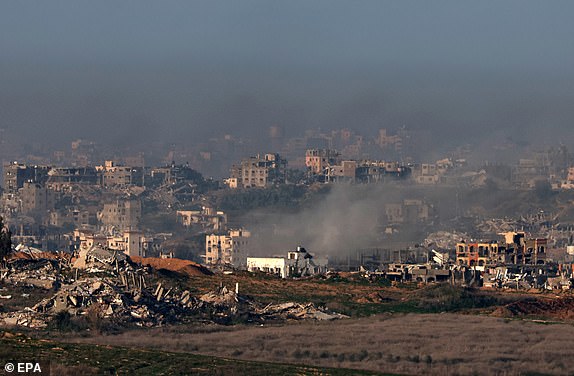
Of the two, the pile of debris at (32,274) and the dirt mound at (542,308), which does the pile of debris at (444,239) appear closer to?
the dirt mound at (542,308)

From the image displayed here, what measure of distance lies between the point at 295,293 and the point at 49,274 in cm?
1259

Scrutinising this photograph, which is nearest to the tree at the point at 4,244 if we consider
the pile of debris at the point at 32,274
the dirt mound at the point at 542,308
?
the pile of debris at the point at 32,274

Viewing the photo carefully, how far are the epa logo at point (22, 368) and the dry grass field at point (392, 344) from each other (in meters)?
9.91

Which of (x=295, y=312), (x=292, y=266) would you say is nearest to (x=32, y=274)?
(x=295, y=312)

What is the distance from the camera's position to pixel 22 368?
39469 mm

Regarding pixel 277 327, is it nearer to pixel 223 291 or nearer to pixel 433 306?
pixel 223 291

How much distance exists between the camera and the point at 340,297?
75.2m

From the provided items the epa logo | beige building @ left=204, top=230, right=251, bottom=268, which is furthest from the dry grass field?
beige building @ left=204, top=230, right=251, bottom=268

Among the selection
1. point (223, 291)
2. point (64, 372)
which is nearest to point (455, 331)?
point (223, 291)

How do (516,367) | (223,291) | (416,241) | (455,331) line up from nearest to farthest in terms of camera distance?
(516,367) → (455,331) → (223,291) → (416,241)

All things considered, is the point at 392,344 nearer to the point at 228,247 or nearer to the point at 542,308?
the point at 542,308

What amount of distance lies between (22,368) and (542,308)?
120ft

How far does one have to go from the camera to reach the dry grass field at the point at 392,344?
49531 mm

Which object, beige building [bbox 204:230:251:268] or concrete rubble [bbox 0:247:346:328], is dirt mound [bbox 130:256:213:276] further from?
beige building [bbox 204:230:251:268]
